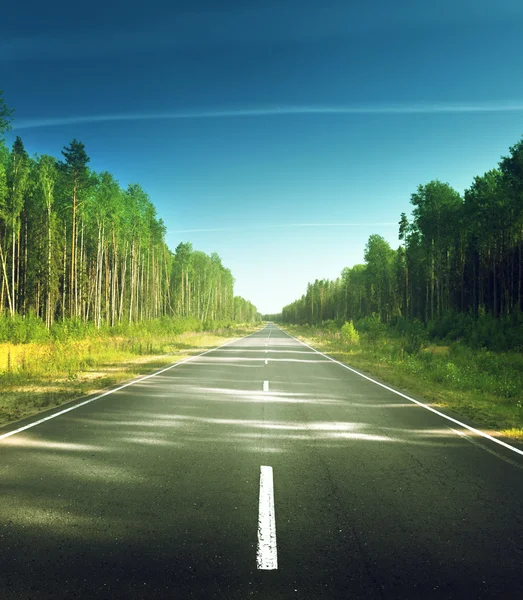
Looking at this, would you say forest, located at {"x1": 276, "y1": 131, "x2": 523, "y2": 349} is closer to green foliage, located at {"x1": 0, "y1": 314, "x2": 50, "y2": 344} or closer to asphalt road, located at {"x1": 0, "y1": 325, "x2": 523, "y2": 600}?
asphalt road, located at {"x1": 0, "y1": 325, "x2": 523, "y2": 600}

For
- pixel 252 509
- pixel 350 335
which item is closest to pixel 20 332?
pixel 350 335

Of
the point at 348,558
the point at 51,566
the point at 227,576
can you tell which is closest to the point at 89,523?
the point at 51,566

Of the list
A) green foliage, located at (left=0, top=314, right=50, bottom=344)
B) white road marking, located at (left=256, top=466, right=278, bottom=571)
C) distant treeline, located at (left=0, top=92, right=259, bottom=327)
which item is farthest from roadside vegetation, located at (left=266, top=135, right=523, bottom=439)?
distant treeline, located at (left=0, top=92, right=259, bottom=327)

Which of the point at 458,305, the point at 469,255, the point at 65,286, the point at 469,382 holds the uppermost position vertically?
the point at 469,255

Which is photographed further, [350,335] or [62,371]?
[350,335]

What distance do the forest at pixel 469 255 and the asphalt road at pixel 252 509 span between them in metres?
21.2

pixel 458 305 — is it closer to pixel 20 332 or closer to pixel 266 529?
pixel 20 332

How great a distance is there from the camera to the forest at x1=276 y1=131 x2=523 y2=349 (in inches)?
1316

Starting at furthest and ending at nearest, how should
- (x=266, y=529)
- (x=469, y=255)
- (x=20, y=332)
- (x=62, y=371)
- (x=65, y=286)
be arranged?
1. (x=469, y=255)
2. (x=65, y=286)
3. (x=20, y=332)
4. (x=62, y=371)
5. (x=266, y=529)

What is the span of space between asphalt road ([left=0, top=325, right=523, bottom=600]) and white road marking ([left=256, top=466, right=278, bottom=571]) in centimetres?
4

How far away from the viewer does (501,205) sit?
125ft

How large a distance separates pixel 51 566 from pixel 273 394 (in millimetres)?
8497

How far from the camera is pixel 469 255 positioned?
152ft

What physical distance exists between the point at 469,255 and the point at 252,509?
4866cm
